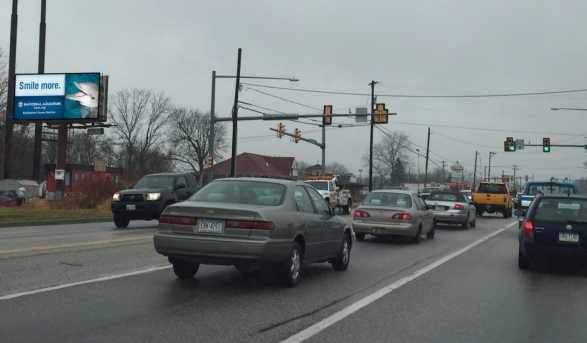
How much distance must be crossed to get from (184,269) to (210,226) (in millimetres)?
1381

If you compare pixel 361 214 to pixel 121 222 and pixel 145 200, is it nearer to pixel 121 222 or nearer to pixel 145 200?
pixel 145 200

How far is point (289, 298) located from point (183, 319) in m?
1.84

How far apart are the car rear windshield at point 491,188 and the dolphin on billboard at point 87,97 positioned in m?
22.0

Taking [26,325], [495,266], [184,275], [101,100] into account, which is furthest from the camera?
[101,100]

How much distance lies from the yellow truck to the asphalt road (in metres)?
21.4

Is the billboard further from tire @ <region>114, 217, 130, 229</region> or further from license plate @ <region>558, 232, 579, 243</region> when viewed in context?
license plate @ <region>558, 232, 579, 243</region>

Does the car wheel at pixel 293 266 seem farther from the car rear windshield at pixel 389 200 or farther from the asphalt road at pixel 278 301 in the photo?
the car rear windshield at pixel 389 200

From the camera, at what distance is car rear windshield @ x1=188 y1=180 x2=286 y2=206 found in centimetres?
886

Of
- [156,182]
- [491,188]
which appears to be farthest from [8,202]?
[491,188]

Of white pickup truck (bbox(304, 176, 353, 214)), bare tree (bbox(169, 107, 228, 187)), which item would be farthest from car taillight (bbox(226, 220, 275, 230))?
bare tree (bbox(169, 107, 228, 187))

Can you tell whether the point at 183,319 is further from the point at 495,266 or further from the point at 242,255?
the point at 495,266

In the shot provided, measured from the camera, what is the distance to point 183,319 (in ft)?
21.9

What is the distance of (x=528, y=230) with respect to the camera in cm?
1128

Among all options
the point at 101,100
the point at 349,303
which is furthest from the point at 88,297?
the point at 101,100
